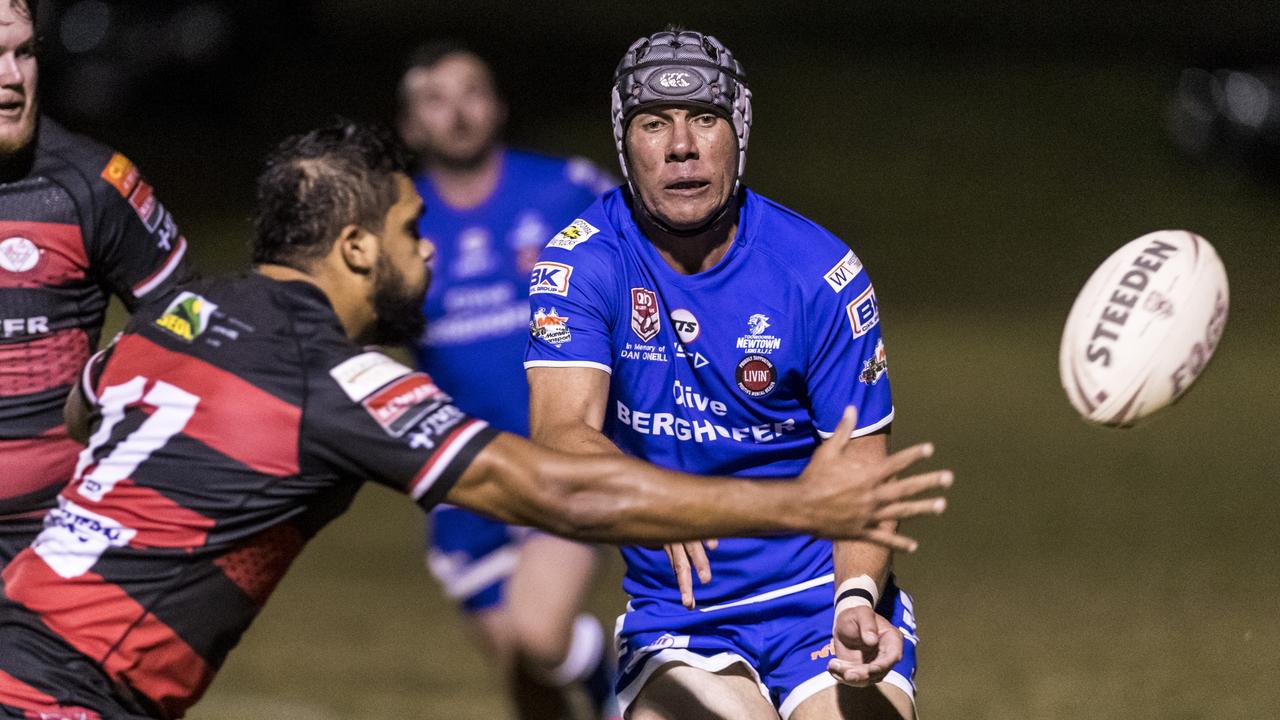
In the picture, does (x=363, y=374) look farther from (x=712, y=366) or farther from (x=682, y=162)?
(x=682, y=162)

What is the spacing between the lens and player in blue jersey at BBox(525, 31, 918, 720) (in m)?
4.66

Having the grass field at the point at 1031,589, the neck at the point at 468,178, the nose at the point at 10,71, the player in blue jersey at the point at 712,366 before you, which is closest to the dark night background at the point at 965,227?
the grass field at the point at 1031,589

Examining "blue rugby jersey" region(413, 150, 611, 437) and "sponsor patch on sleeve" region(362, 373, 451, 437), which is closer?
"sponsor patch on sleeve" region(362, 373, 451, 437)

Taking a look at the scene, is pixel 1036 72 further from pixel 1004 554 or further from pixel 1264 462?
pixel 1004 554

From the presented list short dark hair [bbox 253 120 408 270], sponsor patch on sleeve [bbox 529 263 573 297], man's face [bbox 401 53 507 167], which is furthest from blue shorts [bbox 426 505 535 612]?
short dark hair [bbox 253 120 408 270]

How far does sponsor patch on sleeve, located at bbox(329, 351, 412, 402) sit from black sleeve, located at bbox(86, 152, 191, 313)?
5.08ft

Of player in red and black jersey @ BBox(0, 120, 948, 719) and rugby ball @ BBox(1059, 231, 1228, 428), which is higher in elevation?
rugby ball @ BBox(1059, 231, 1228, 428)

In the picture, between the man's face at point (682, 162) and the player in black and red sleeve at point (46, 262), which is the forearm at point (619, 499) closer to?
the man's face at point (682, 162)

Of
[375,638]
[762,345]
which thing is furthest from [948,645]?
[762,345]

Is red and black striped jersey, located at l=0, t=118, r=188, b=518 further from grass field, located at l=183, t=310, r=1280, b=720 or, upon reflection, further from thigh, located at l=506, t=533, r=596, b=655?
grass field, located at l=183, t=310, r=1280, b=720

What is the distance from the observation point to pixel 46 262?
5070mm

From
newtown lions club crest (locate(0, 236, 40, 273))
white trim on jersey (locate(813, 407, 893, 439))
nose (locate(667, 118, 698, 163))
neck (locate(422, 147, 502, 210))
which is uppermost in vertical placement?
nose (locate(667, 118, 698, 163))

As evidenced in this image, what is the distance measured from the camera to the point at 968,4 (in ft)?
96.5

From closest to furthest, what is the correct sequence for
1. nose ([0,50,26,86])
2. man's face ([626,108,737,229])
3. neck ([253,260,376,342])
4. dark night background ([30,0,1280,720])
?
1. neck ([253,260,376,342])
2. man's face ([626,108,737,229])
3. nose ([0,50,26,86])
4. dark night background ([30,0,1280,720])
